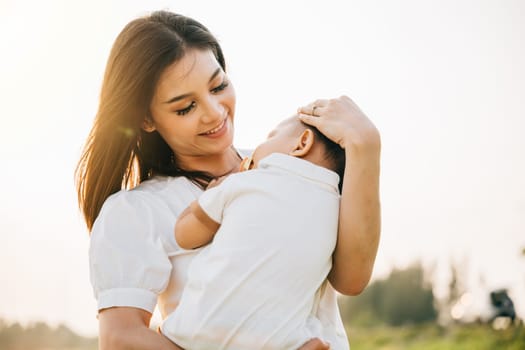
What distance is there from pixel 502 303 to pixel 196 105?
9180mm

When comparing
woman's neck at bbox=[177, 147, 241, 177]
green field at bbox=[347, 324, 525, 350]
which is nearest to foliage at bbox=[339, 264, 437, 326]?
green field at bbox=[347, 324, 525, 350]

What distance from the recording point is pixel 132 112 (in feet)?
9.00

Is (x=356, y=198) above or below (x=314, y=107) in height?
below

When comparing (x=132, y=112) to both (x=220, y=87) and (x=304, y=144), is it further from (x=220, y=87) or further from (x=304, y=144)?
(x=304, y=144)

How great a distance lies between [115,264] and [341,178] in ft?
2.61

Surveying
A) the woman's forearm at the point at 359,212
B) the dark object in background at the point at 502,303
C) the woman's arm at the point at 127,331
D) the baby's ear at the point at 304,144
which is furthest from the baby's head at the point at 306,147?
the dark object in background at the point at 502,303

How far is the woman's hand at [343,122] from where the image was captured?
2.09 meters

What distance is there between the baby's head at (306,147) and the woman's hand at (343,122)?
0.11ft

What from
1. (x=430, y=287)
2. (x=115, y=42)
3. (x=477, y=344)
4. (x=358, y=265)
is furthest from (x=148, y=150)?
(x=430, y=287)

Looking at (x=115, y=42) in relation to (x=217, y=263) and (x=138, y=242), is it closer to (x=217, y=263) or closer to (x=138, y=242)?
(x=138, y=242)

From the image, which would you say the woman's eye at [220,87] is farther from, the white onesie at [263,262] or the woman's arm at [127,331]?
the woman's arm at [127,331]

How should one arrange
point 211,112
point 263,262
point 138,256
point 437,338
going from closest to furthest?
point 263,262, point 138,256, point 211,112, point 437,338

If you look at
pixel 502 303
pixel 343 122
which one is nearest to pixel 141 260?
pixel 343 122

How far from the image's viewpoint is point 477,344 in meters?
11.5
